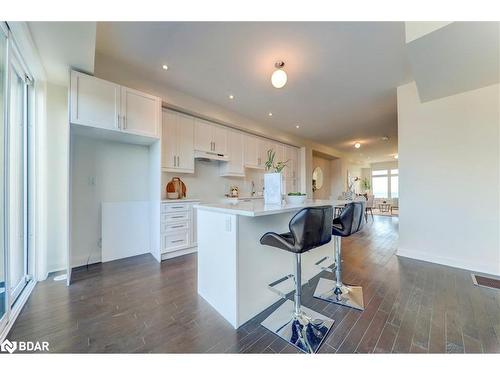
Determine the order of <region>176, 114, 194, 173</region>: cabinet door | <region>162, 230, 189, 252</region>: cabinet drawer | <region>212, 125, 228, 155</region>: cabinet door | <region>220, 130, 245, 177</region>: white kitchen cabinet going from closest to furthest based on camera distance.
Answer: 1. <region>162, 230, 189, 252</region>: cabinet drawer
2. <region>176, 114, 194, 173</region>: cabinet door
3. <region>212, 125, 228, 155</region>: cabinet door
4. <region>220, 130, 245, 177</region>: white kitchen cabinet

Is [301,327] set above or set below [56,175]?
below

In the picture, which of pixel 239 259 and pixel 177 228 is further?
pixel 177 228

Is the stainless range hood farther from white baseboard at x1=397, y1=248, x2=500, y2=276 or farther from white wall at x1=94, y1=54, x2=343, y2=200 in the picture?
white baseboard at x1=397, y1=248, x2=500, y2=276

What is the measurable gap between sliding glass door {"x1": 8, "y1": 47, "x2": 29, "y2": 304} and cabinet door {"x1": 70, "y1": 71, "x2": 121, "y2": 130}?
46cm

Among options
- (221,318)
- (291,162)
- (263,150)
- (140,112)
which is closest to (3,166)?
(140,112)

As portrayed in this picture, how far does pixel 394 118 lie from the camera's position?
190 inches

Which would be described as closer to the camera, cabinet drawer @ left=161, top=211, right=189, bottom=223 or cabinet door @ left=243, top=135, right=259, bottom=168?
cabinet drawer @ left=161, top=211, right=189, bottom=223

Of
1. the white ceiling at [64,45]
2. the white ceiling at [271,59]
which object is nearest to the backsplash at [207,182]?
the white ceiling at [271,59]

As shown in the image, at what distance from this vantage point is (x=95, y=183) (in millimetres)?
3002

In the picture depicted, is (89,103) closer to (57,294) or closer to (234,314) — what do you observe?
(57,294)

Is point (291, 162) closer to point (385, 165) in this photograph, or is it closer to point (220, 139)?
point (220, 139)

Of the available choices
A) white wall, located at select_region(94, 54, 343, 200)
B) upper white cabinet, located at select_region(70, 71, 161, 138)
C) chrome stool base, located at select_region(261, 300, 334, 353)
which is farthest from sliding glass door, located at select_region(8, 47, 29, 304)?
chrome stool base, located at select_region(261, 300, 334, 353)

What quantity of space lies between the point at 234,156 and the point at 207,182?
0.88 metres

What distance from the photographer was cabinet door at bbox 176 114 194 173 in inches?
141
